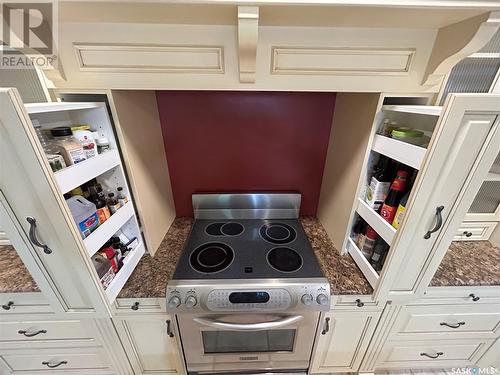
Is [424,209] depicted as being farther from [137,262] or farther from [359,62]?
[137,262]

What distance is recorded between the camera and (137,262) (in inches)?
37.3

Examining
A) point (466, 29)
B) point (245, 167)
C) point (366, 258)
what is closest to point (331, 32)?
point (466, 29)

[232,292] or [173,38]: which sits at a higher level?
[173,38]

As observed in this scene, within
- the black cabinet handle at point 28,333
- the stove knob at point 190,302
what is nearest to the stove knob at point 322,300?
the stove knob at point 190,302

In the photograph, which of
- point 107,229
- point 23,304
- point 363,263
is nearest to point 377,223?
point 363,263

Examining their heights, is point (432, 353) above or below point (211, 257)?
below

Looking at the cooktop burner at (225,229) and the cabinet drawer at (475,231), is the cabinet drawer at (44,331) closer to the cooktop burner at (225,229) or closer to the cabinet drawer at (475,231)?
the cooktop burner at (225,229)

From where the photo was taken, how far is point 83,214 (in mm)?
655

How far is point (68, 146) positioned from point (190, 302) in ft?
2.28

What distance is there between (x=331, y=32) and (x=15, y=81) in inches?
45.5

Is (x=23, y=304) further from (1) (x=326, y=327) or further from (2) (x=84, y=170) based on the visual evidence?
(1) (x=326, y=327)

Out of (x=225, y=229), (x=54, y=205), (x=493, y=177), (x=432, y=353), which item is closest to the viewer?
(x=54, y=205)

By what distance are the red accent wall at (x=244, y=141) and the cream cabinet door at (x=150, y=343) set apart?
648 millimetres

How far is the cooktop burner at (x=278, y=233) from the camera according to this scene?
1.11m
